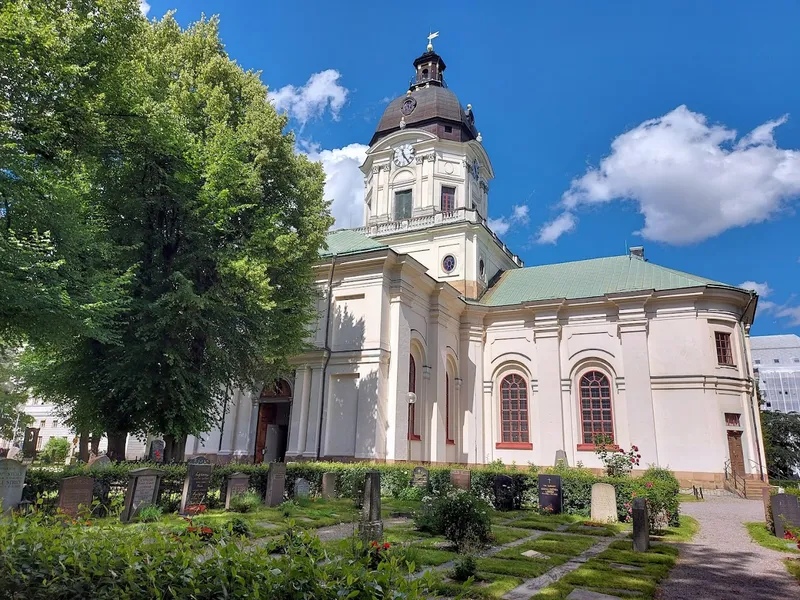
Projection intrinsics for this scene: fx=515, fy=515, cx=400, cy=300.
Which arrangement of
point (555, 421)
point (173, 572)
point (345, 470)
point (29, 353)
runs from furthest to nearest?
point (555, 421) < point (29, 353) < point (345, 470) < point (173, 572)

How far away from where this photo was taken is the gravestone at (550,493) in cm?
1428

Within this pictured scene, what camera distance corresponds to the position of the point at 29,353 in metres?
18.0

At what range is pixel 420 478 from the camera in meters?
17.0

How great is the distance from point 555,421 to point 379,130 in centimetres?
2088

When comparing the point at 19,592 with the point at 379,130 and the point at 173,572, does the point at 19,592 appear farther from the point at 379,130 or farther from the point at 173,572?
the point at 379,130

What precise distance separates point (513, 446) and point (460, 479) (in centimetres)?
1092

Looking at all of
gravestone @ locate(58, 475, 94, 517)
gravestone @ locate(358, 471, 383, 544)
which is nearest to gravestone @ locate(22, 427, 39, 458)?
gravestone @ locate(58, 475, 94, 517)

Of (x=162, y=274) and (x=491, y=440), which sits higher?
(x=162, y=274)

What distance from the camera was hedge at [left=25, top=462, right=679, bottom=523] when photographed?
1192 centimetres

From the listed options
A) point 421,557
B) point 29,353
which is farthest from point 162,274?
point 421,557

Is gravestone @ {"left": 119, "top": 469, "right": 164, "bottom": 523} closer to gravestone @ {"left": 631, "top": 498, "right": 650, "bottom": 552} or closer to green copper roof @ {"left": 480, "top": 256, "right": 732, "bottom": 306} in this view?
gravestone @ {"left": 631, "top": 498, "right": 650, "bottom": 552}

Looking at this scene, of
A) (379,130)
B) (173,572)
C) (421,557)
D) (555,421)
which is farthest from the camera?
(379,130)

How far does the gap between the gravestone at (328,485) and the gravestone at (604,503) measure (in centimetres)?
762

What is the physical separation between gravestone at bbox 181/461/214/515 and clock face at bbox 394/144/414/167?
22.9 meters
